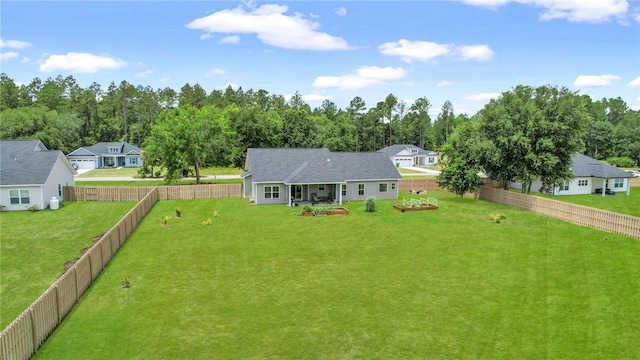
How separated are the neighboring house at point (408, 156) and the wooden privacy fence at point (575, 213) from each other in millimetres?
45088

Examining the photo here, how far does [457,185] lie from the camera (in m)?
38.2

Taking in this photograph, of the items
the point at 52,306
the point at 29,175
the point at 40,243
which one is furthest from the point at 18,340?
the point at 29,175

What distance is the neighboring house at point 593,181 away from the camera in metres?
45.3

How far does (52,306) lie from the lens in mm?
13531

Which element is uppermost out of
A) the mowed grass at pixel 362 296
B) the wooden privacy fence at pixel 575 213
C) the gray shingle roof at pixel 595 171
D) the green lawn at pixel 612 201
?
the gray shingle roof at pixel 595 171

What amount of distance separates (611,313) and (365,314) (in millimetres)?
8815

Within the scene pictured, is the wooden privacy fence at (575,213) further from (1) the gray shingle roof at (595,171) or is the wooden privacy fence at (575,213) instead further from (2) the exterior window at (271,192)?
(2) the exterior window at (271,192)

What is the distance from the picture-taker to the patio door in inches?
1502

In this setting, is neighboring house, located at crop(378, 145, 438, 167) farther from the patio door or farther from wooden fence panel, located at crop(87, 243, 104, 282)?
wooden fence panel, located at crop(87, 243, 104, 282)

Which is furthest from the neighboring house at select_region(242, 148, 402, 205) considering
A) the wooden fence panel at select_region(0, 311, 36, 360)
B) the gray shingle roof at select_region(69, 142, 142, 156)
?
the gray shingle roof at select_region(69, 142, 142, 156)

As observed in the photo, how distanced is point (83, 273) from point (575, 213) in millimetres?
30394

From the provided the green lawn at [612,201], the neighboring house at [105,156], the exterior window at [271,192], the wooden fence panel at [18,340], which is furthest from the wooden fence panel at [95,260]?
the neighboring house at [105,156]

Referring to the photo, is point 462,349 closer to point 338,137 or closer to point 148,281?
point 148,281

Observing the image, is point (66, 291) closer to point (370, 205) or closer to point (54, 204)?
point (370, 205)
